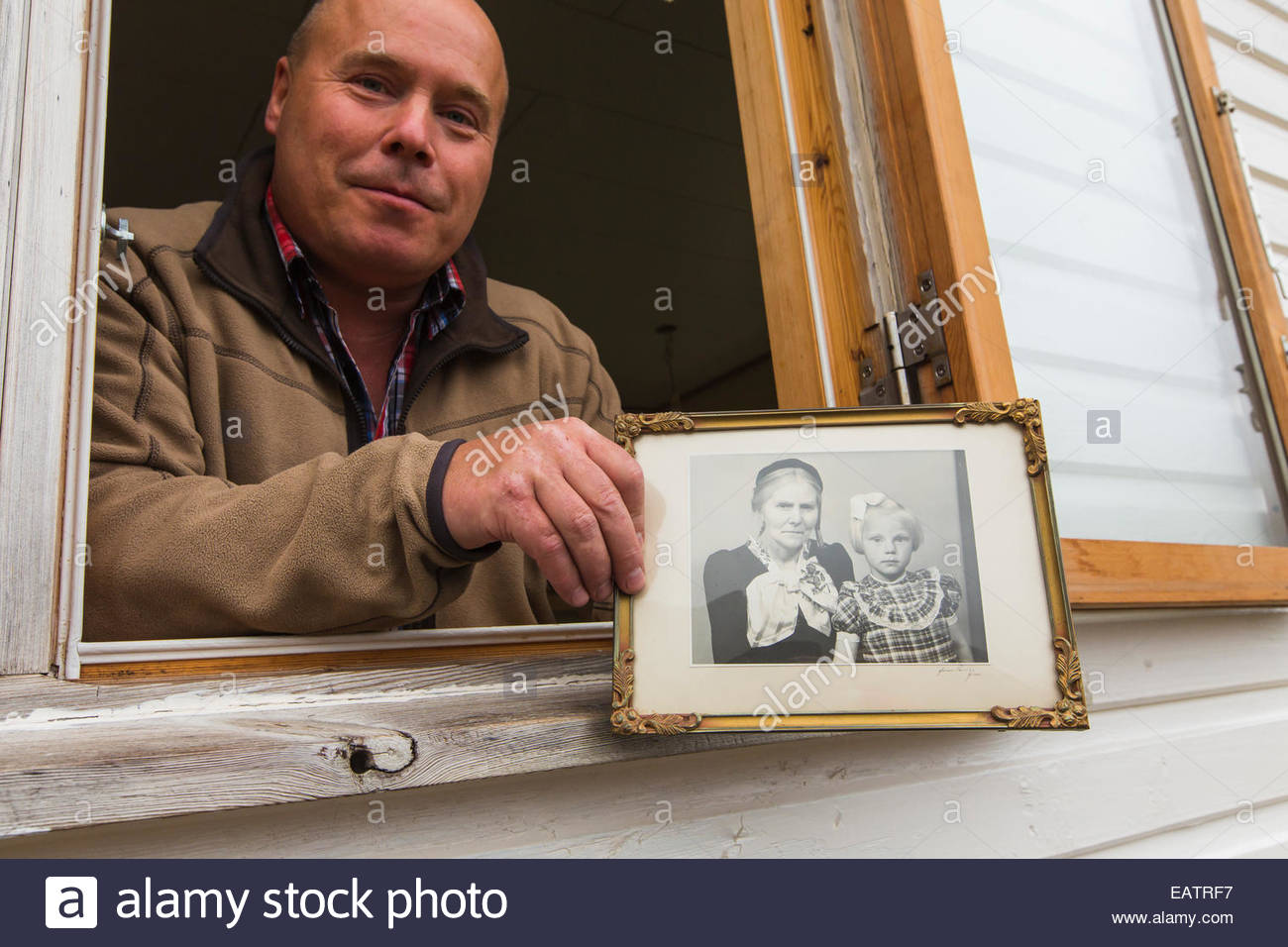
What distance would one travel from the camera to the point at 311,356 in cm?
125

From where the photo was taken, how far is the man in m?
0.75

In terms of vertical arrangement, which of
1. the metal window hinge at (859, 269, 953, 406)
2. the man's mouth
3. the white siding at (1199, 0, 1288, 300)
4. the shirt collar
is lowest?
the metal window hinge at (859, 269, 953, 406)

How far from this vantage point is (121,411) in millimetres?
954

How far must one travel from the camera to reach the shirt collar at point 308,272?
1.32 m

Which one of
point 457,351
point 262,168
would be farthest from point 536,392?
point 262,168

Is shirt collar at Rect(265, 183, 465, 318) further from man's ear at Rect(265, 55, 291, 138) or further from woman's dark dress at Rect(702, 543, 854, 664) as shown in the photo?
woman's dark dress at Rect(702, 543, 854, 664)

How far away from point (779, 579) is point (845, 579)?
0.07 m

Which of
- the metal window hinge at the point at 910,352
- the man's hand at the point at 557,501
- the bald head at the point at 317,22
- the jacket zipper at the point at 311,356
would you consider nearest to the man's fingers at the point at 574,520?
the man's hand at the point at 557,501

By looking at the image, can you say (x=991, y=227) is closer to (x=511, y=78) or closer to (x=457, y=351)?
(x=457, y=351)

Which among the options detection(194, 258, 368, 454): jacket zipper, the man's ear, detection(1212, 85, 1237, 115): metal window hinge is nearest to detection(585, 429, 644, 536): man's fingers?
detection(194, 258, 368, 454): jacket zipper

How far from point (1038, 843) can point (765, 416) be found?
0.81 meters

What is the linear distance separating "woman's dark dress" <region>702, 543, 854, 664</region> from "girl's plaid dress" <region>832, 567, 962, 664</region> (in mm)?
21

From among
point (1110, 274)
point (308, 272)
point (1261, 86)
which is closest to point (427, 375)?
point (308, 272)

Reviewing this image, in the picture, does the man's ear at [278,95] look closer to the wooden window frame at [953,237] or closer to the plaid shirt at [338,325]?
the plaid shirt at [338,325]
